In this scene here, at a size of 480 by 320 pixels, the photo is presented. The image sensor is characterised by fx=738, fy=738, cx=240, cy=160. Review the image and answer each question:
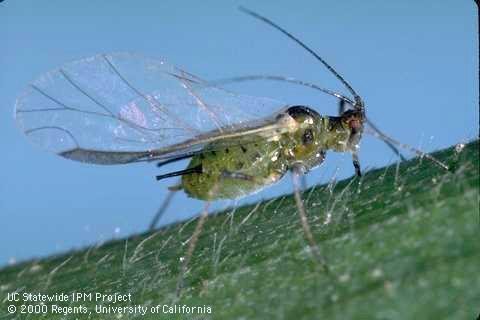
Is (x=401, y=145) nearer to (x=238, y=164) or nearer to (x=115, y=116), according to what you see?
(x=238, y=164)

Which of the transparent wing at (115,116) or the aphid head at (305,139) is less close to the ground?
the transparent wing at (115,116)

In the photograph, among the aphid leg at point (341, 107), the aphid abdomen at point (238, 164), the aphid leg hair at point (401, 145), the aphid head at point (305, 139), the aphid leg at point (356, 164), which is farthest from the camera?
the aphid leg at point (341, 107)

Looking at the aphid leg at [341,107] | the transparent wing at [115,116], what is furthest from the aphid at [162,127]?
the aphid leg at [341,107]

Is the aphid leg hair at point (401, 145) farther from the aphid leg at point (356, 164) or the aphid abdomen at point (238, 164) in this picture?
the aphid abdomen at point (238, 164)

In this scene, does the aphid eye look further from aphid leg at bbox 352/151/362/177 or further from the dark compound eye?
aphid leg at bbox 352/151/362/177

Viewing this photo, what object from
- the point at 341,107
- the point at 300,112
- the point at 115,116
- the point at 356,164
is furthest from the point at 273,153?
the point at 115,116

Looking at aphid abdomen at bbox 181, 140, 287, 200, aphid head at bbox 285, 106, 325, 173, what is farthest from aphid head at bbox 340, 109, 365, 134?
aphid abdomen at bbox 181, 140, 287, 200

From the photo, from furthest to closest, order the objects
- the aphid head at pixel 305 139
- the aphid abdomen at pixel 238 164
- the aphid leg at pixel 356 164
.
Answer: the aphid head at pixel 305 139 < the aphid abdomen at pixel 238 164 < the aphid leg at pixel 356 164

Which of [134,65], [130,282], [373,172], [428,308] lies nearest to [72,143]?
[134,65]
